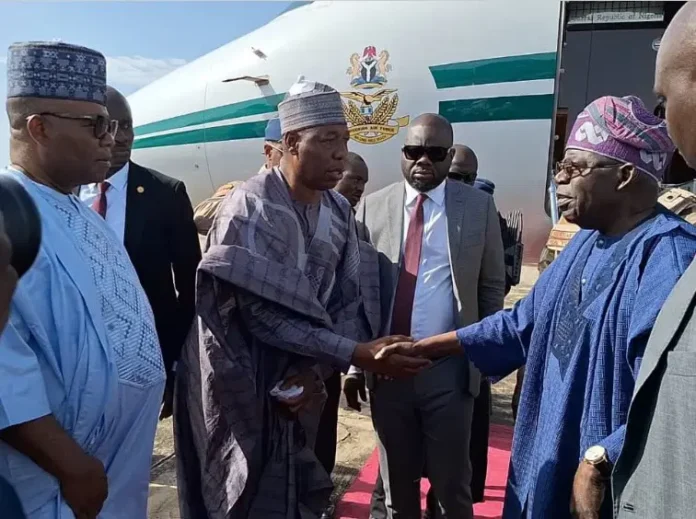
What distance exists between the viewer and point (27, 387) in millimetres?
1336

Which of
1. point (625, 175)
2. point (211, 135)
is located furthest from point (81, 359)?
point (211, 135)

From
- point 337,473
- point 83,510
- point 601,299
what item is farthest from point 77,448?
point 337,473

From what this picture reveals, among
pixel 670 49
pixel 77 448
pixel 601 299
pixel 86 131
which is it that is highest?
pixel 670 49

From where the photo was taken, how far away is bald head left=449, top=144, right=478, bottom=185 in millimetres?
3898

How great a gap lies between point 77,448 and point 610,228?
1460 mm

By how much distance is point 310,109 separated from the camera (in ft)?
6.92

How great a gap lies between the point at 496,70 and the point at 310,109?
4360 millimetres

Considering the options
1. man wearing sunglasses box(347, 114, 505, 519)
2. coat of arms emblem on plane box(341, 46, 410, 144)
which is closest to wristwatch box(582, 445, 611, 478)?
man wearing sunglasses box(347, 114, 505, 519)

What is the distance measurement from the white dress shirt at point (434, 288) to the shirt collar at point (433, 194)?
0.07 metres

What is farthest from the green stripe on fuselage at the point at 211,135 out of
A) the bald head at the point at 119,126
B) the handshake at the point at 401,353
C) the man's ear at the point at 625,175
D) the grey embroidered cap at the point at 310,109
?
the man's ear at the point at 625,175

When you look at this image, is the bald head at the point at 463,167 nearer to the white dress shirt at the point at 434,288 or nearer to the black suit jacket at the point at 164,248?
the white dress shirt at the point at 434,288

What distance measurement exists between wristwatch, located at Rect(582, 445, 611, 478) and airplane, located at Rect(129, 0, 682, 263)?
501 cm

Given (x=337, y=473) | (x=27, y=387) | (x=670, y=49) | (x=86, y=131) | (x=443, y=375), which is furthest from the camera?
(x=337, y=473)

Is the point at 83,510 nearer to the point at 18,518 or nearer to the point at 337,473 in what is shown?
the point at 18,518
